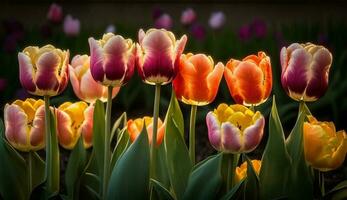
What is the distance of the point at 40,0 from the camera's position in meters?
4.81

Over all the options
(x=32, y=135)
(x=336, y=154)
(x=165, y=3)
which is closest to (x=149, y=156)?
(x=32, y=135)

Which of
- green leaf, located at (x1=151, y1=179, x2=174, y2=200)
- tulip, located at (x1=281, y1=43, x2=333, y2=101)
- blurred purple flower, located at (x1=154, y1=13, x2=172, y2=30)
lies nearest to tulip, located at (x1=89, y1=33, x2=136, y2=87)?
green leaf, located at (x1=151, y1=179, x2=174, y2=200)

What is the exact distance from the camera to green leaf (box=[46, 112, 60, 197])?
132 centimetres

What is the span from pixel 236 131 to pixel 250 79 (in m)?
0.13

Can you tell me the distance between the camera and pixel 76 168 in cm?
140

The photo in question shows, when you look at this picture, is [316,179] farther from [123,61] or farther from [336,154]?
[123,61]

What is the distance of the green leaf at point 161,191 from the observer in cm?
125

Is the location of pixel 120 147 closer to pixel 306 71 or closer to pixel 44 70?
pixel 44 70

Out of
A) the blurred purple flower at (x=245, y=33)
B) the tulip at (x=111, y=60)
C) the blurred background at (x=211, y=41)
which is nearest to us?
the tulip at (x=111, y=60)

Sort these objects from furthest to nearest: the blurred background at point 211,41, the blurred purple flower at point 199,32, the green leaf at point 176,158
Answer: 1. the blurred purple flower at point 199,32
2. the blurred background at point 211,41
3. the green leaf at point 176,158

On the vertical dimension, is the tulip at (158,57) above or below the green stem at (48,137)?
above

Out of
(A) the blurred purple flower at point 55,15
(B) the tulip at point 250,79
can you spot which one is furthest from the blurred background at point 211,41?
(B) the tulip at point 250,79

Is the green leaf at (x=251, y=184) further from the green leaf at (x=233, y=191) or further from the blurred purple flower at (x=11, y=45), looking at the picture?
the blurred purple flower at (x=11, y=45)

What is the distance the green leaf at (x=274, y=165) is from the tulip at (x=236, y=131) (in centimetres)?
7
